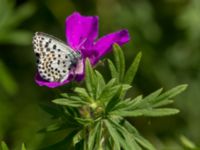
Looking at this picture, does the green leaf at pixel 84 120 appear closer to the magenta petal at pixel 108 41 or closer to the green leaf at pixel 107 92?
the green leaf at pixel 107 92

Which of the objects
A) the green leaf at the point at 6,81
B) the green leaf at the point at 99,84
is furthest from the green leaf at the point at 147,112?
the green leaf at the point at 6,81

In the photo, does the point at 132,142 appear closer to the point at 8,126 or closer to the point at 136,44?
the point at 8,126

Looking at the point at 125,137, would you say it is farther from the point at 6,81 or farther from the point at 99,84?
the point at 6,81

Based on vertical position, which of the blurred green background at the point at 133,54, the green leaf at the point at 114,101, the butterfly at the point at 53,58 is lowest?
the blurred green background at the point at 133,54

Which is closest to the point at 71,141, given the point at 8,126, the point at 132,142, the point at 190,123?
the point at 132,142

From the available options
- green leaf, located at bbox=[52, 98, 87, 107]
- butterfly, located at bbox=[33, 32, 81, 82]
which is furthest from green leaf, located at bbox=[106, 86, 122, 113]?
butterfly, located at bbox=[33, 32, 81, 82]

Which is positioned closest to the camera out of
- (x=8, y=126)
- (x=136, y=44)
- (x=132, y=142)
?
(x=132, y=142)

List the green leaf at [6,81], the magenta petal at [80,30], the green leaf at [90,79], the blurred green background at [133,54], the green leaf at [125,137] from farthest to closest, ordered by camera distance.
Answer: the blurred green background at [133,54], the green leaf at [6,81], the magenta petal at [80,30], the green leaf at [125,137], the green leaf at [90,79]

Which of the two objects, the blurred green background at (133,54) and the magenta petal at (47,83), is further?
the blurred green background at (133,54)

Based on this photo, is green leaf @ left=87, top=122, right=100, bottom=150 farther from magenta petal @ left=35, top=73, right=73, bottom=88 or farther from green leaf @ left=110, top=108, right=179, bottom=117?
magenta petal @ left=35, top=73, right=73, bottom=88
